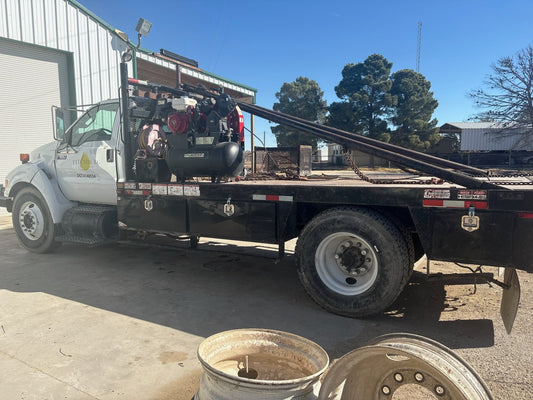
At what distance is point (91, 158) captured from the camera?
635 centimetres

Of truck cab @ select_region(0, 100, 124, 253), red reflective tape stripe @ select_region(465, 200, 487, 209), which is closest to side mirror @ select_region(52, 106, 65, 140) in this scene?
truck cab @ select_region(0, 100, 124, 253)

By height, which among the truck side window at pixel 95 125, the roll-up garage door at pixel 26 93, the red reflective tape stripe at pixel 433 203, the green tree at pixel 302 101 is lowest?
the red reflective tape stripe at pixel 433 203

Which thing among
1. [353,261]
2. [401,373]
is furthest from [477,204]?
[401,373]

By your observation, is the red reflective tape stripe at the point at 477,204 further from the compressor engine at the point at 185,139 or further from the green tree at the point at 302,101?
the green tree at the point at 302,101

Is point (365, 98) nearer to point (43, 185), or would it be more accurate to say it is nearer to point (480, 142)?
point (480, 142)

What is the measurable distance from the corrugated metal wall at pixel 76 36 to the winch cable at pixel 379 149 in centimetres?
906

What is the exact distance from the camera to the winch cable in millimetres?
3738

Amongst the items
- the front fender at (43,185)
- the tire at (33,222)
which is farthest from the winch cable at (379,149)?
the tire at (33,222)

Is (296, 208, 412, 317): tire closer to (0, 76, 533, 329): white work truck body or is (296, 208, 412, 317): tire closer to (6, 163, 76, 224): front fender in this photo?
(0, 76, 533, 329): white work truck body

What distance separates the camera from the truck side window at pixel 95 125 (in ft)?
20.9

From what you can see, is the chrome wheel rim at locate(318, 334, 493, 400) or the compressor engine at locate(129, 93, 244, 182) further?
the compressor engine at locate(129, 93, 244, 182)

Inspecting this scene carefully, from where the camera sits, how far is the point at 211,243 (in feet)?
24.8

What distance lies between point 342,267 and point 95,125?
4677mm

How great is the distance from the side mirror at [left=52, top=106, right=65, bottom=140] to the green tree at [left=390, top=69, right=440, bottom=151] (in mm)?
34229
